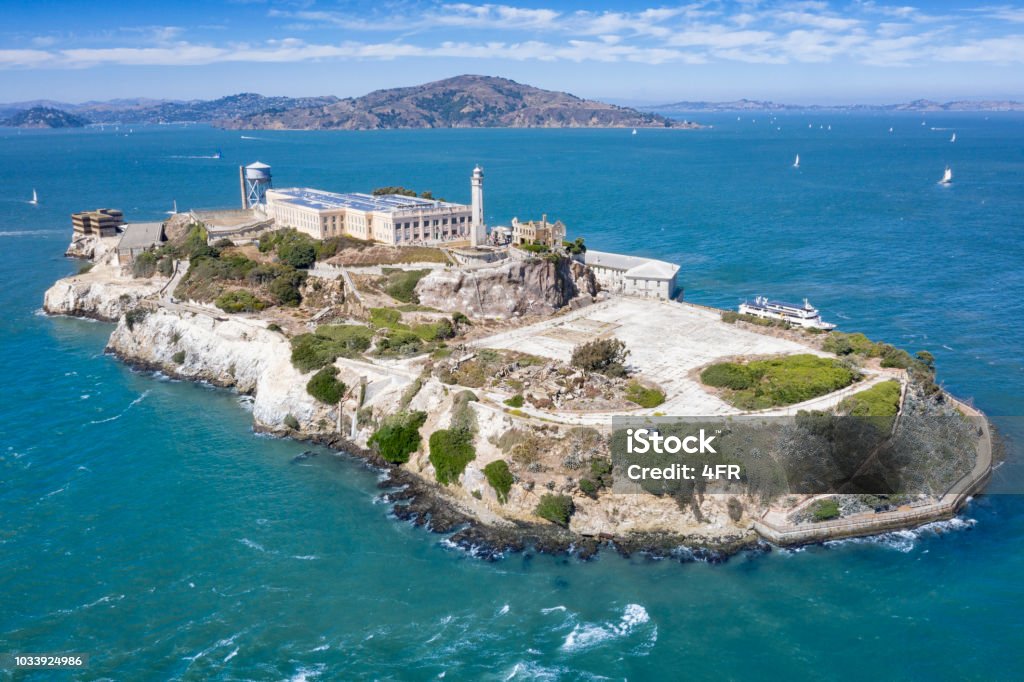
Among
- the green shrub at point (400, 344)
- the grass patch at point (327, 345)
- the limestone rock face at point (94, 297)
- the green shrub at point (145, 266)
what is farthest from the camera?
the green shrub at point (145, 266)

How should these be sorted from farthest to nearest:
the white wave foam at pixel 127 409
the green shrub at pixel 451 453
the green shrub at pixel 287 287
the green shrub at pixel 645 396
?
1. the green shrub at pixel 287 287
2. the white wave foam at pixel 127 409
3. the green shrub at pixel 645 396
4. the green shrub at pixel 451 453

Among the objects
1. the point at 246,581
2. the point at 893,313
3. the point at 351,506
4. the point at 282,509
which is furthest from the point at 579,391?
the point at 893,313

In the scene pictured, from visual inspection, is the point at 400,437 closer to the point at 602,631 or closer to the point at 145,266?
the point at 602,631

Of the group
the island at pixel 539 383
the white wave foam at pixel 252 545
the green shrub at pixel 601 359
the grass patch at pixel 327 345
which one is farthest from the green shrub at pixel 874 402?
the white wave foam at pixel 252 545

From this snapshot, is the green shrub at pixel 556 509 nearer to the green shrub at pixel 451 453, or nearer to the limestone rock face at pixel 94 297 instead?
the green shrub at pixel 451 453

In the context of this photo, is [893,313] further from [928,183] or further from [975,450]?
[928,183]

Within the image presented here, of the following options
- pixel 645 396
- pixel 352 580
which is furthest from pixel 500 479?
pixel 645 396

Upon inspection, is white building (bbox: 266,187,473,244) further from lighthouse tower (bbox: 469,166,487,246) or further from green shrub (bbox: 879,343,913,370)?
green shrub (bbox: 879,343,913,370)

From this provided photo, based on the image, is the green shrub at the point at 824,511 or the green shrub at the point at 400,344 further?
the green shrub at the point at 400,344
